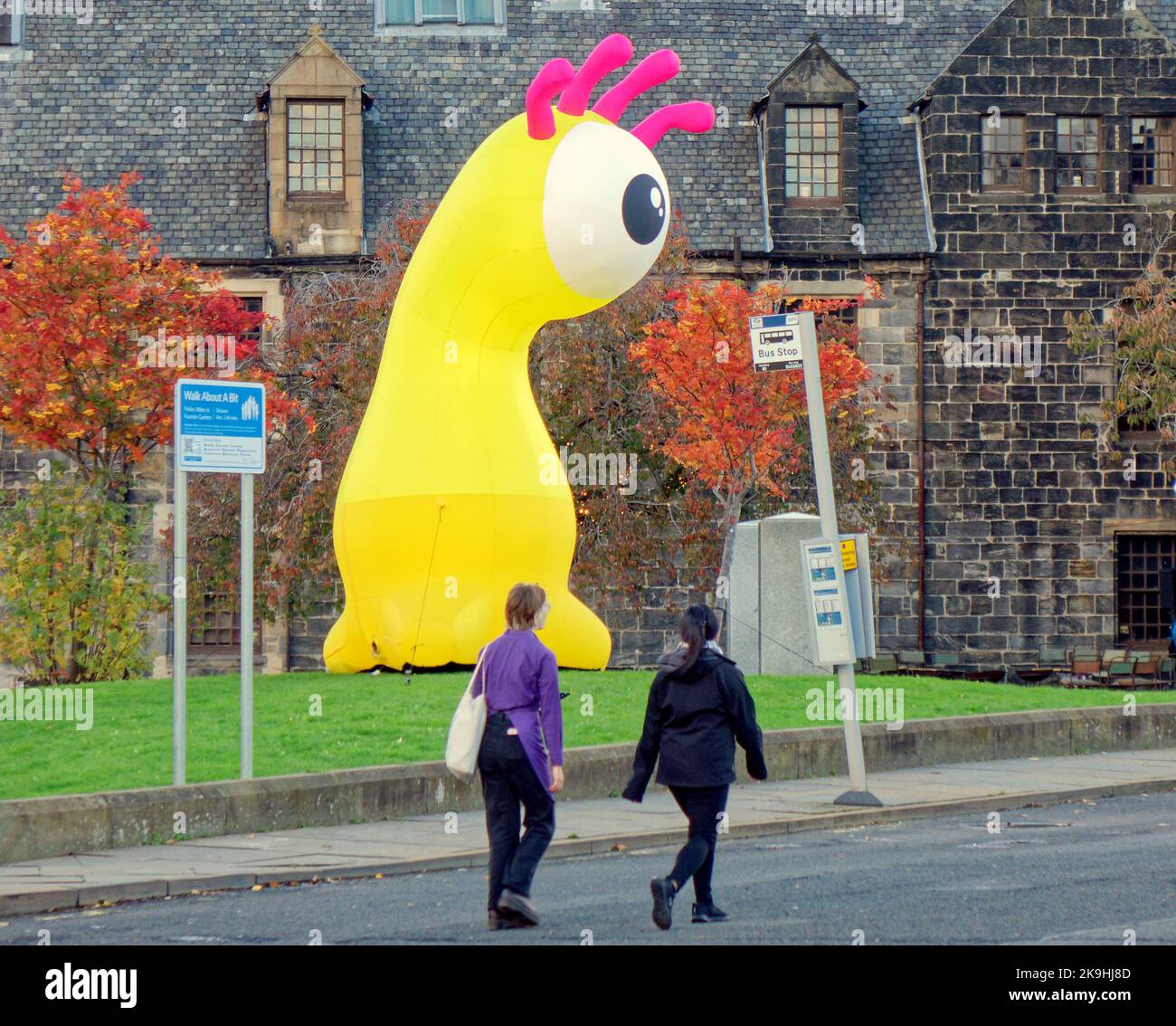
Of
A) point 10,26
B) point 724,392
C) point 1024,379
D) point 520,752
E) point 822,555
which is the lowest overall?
point 520,752

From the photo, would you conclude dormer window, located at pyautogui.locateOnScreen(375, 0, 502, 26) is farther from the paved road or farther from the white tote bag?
the white tote bag

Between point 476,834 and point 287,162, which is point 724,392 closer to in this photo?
point 287,162

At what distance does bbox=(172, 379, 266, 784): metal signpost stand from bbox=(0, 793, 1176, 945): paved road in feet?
9.22

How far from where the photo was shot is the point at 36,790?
47.7 feet

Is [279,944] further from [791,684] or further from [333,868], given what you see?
[791,684]

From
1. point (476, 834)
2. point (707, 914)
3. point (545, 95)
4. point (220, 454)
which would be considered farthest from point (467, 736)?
point (545, 95)

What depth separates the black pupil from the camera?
1914 centimetres

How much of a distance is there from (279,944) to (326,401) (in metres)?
20.7

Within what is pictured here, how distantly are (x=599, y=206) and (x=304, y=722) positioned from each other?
6.00 meters

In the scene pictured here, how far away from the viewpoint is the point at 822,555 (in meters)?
15.9

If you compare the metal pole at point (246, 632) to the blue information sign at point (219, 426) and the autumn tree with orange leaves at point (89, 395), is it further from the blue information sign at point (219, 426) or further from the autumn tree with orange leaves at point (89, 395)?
the autumn tree with orange leaves at point (89, 395)

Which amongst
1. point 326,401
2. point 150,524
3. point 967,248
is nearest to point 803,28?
point 967,248

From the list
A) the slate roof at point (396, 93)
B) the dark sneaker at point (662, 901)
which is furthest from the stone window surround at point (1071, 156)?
the dark sneaker at point (662, 901)

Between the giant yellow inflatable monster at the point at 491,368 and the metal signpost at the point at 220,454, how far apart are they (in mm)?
4395
